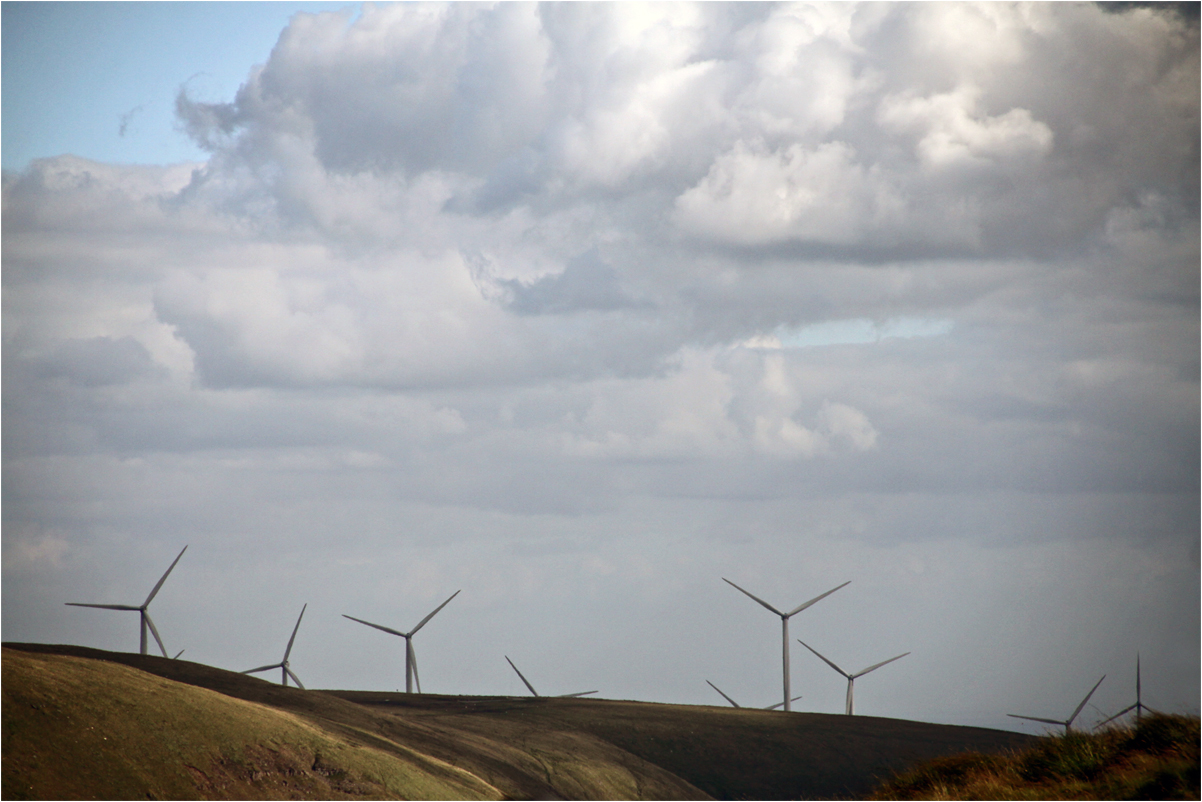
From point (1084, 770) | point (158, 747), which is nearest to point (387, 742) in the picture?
point (158, 747)

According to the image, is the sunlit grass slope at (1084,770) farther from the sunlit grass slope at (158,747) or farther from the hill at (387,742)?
the sunlit grass slope at (158,747)

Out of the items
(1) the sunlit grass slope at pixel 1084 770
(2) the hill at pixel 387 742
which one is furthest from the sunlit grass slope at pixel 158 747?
(1) the sunlit grass slope at pixel 1084 770

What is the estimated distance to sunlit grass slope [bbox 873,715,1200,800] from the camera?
27109 millimetres

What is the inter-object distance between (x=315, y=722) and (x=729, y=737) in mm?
51371

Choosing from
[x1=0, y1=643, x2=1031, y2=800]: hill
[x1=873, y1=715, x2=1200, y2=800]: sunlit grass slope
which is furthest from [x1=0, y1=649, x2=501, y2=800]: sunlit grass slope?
[x1=873, y1=715, x2=1200, y2=800]: sunlit grass slope

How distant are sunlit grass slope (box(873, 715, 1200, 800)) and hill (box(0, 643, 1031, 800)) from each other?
24.1ft

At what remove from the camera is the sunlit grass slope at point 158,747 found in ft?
120

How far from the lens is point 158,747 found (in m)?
41.3

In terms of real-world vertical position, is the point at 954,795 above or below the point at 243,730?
below

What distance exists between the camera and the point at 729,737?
101 m

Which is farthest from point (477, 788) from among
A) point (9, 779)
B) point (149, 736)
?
point (9, 779)

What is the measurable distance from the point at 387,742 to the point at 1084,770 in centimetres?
3808

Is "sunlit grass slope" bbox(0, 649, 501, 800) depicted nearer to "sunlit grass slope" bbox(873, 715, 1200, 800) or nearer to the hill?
the hill

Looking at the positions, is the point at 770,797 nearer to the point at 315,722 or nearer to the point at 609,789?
the point at 609,789
